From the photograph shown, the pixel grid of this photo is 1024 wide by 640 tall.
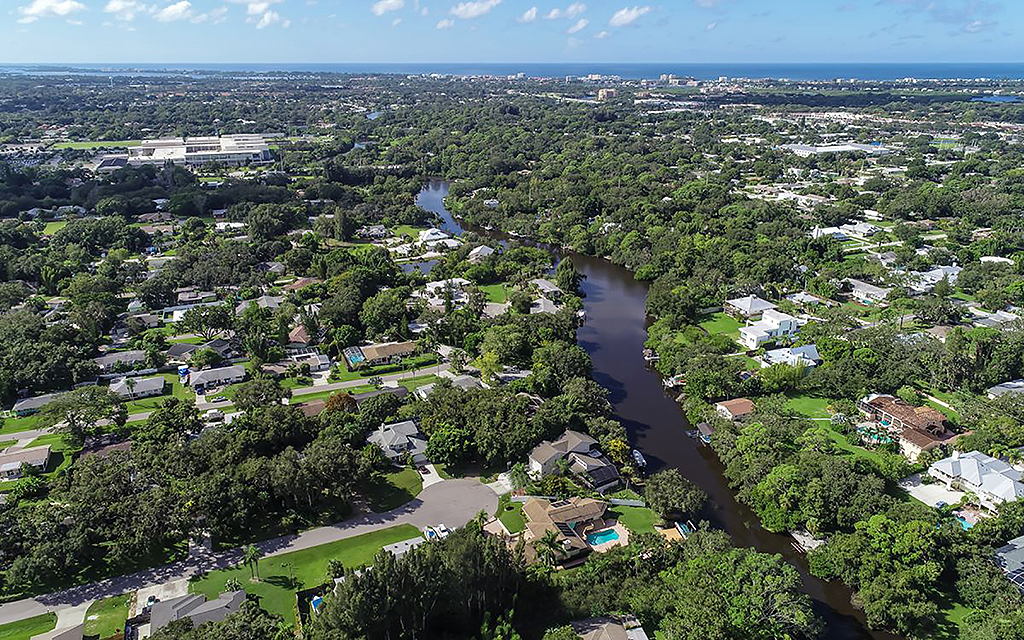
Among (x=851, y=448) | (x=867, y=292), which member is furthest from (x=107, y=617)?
(x=867, y=292)

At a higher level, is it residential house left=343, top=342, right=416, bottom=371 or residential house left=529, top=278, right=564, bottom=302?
residential house left=529, top=278, right=564, bottom=302

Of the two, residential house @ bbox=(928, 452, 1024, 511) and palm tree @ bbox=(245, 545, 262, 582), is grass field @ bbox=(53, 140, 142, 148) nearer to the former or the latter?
palm tree @ bbox=(245, 545, 262, 582)

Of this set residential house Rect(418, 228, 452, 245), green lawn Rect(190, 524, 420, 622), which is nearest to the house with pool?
green lawn Rect(190, 524, 420, 622)

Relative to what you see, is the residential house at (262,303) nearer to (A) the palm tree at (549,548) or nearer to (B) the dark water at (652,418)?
(B) the dark water at (652,418)

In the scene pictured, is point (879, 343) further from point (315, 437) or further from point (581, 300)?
point (315, 437)

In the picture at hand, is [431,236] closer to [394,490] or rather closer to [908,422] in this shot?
[394,490]
